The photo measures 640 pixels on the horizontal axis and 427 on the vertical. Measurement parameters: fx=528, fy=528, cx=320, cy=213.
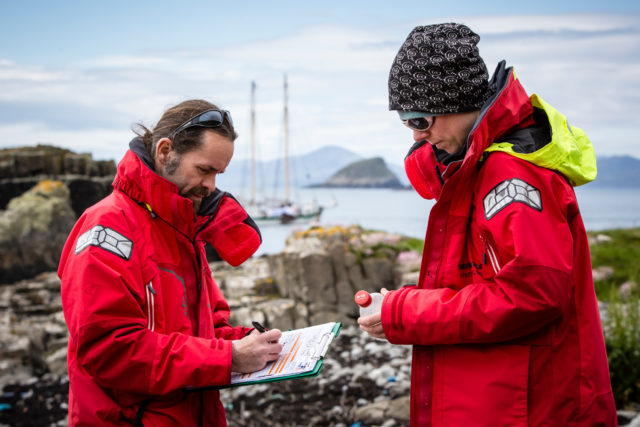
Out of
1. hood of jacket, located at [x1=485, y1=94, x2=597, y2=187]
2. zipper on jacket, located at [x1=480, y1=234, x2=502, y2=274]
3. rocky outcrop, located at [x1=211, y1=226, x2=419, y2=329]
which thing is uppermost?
hood of jacket, located at [x1=485, y1=94, x2=597, y2=187]

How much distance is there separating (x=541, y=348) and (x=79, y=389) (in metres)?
1.96

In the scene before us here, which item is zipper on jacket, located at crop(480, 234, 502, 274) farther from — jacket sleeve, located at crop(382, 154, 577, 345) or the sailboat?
the sailboat

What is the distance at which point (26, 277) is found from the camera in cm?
1308

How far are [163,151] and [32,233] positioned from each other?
41.6 ft

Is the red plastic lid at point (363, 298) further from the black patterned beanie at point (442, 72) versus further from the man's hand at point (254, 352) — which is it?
the black patterned beanie at point (442, 72)

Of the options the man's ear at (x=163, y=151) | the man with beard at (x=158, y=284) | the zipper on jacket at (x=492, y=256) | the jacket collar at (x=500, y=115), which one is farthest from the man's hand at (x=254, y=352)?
the jacket collar at (x=500, y=115)

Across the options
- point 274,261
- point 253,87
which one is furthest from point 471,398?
point 253,87

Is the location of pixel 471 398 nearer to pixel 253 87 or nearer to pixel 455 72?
pixel 455 72

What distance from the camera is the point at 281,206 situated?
39344 mm

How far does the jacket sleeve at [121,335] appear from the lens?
7.08ft

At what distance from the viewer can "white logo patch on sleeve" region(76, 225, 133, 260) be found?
2238 millimetres

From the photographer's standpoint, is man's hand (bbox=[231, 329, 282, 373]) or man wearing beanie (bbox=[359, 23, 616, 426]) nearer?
man wearing beanie (bbox=[359, 23, 616, 426])

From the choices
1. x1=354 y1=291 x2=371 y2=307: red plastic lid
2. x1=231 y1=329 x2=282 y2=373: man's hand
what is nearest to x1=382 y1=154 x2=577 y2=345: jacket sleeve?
x1=354 y1=291 x2=371 y2=307: red plastic lid

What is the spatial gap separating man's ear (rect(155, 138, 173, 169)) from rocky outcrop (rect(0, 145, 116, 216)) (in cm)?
1400
